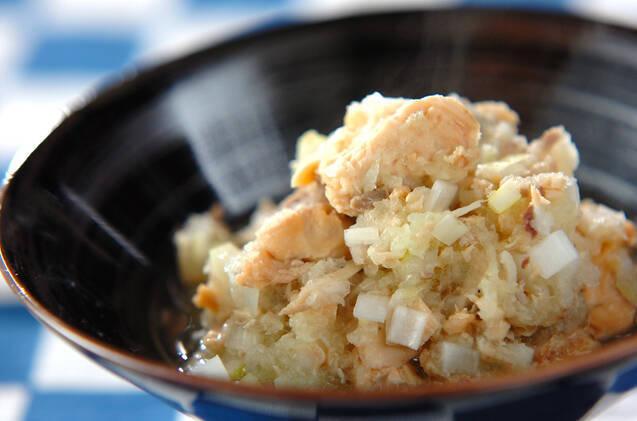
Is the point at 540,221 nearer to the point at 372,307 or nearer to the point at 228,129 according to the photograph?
the point at 372,307

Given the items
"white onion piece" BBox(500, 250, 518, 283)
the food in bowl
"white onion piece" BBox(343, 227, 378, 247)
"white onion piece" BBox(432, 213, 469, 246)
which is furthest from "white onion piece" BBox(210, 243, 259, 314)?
"white onion piece" BBox(500, 250, 518, 283)

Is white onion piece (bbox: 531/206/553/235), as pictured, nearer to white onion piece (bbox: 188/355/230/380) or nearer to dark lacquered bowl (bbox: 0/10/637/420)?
dark lacquered bowl (bbox: 0/10/637/420)

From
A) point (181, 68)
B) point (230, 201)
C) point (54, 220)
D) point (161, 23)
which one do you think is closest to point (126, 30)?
point (161, 23)

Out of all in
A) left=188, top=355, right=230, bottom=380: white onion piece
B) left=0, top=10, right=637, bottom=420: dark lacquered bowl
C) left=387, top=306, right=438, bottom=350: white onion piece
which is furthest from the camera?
left=0, top=10, right=637, bottom=420: dark lacquered bowl

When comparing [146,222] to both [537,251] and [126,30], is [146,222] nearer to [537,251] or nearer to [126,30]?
[537,251]

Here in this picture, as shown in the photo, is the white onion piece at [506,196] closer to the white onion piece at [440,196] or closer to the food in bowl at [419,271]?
the food in bowl at [419,271]

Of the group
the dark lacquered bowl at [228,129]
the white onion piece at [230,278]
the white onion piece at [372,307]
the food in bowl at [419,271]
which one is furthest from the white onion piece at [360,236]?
the dark lacquered bowl at [228,129]
